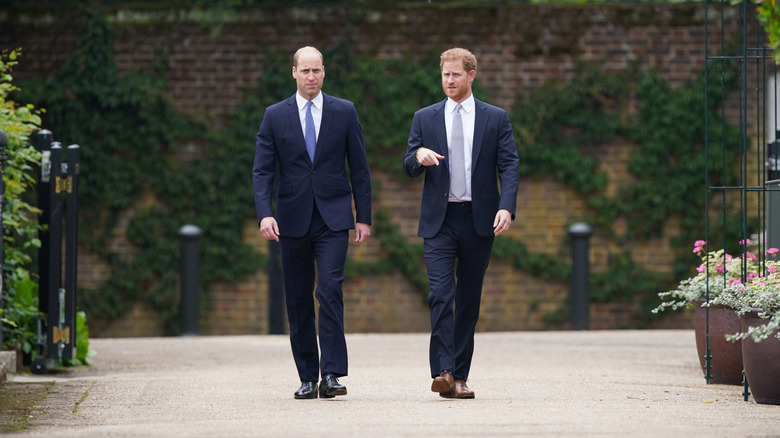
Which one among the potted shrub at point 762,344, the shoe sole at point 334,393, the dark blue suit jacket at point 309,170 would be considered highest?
the dark blue suit jacket at point 309,170

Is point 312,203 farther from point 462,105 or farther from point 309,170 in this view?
point 462,105

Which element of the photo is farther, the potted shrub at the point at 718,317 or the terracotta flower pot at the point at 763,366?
the potted shrub at the point at 718,317

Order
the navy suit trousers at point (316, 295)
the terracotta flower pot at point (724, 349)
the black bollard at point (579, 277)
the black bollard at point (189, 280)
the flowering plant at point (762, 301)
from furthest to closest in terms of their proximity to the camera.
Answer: the black bollard at point (579, 277), the black bollard at point (189, 280), the terracotta flower pot at point (724, 349), the navy suit trousers at point (316, 295), the flowering plant at point (762, 301)

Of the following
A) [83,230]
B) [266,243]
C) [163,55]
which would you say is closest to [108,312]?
[83,230]

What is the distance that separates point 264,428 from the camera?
16.7 feet

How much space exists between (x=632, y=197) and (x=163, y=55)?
514cm

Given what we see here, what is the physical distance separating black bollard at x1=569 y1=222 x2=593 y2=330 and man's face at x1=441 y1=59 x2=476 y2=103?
5.96m

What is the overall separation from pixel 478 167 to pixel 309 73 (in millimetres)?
970

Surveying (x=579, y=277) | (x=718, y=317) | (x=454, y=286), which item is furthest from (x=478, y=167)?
(x=579, y=277)

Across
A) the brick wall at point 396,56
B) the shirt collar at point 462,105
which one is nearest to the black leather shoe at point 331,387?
the shirt collar at point 462,105

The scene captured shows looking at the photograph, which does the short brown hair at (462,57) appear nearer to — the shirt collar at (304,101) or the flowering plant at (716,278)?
the shirt collar at (304,101)

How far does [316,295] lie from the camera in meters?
6.16

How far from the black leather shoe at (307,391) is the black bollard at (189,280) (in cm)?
549

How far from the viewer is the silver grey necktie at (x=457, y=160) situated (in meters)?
6.16
